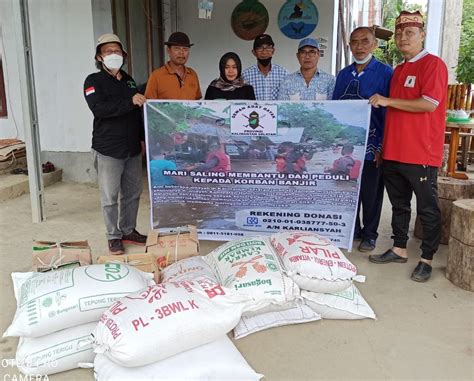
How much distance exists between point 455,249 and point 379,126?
3.30 feet

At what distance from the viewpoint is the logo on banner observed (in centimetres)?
321

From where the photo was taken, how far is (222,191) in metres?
3.44

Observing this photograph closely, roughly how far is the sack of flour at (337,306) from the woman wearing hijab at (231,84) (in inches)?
65.0

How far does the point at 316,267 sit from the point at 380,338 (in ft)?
1.60

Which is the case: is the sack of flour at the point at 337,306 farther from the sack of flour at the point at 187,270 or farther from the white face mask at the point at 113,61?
the white face mask at the point at 113,61

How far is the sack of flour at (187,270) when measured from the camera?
249 centimetres

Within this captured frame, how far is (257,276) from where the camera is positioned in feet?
7.64

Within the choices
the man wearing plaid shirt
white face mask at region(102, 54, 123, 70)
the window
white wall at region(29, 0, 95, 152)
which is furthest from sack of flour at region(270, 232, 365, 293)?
the window

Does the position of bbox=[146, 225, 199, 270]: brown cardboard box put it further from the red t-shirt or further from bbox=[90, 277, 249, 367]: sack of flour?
the red t-shirt

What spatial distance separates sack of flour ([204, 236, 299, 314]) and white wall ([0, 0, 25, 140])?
4169mm

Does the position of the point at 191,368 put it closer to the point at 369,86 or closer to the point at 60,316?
the point at 60,316

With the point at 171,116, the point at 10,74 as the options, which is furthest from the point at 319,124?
the point at 10,74

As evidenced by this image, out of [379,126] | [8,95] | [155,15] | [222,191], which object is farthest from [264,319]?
[155,15]

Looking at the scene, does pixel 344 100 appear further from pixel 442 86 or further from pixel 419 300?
pixel 419 300
